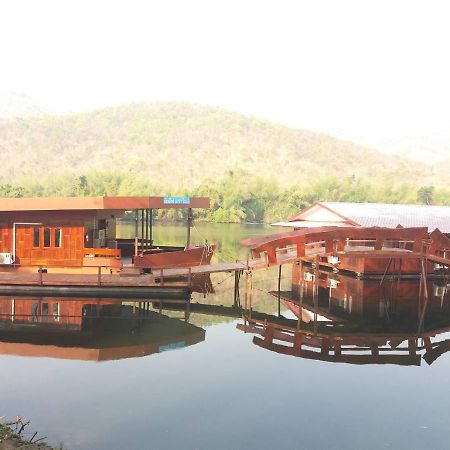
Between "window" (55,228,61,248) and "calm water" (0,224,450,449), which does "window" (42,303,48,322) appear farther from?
"window" (55,228,61,248)

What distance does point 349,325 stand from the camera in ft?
70.0

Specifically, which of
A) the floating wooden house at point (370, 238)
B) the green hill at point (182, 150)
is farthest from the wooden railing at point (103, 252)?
the green hill at point (182, 150)

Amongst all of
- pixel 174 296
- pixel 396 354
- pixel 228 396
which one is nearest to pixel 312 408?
pixel 228 396

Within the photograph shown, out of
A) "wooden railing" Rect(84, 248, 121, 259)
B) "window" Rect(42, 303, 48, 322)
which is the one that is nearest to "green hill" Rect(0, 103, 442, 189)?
"wooden railing" Rect(84, 248, 121, 259)

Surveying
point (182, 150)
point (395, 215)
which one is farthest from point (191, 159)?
point (395, 215)

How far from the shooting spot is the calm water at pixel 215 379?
11.4 meters

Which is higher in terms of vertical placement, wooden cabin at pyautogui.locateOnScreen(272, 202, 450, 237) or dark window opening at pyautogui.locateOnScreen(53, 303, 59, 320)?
wooden cabin at pyautogui.locateOnScreen(272, 202, 450, 237)

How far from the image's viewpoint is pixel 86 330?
18.8 metres

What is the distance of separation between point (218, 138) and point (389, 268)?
433ft

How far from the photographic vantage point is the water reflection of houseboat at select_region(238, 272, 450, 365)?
17375mm

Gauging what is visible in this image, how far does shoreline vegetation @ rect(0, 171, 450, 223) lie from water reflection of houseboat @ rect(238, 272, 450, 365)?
5851 cm

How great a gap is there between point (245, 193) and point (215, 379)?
7841 centimetres

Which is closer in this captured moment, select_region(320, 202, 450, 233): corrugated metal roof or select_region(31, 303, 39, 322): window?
select_region(31, 303, 39, 322): window

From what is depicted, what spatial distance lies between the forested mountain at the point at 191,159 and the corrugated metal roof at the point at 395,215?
2233 inches
